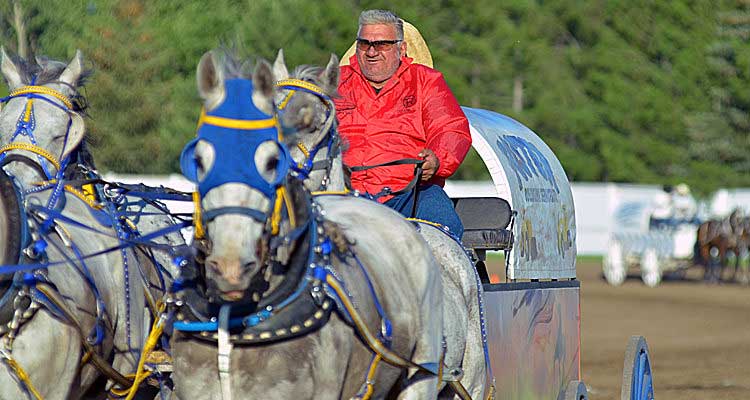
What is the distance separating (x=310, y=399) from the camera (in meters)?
4.21

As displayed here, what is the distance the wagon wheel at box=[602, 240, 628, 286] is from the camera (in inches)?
1095

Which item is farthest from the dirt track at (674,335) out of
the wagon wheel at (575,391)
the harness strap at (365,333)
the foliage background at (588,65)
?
the foliage background at (588,65)

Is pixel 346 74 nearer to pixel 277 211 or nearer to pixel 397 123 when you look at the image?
pixel 397 123

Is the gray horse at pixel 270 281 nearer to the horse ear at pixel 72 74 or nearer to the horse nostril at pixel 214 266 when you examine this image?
the horse nostril at pixel 214 266

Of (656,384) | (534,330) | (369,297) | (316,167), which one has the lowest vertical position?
(656,384)

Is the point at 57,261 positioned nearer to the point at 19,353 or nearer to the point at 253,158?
the point at 19,353

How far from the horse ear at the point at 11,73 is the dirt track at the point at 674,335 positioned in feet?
22.7

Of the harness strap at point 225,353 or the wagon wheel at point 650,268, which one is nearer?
the harness strap at point 225,353

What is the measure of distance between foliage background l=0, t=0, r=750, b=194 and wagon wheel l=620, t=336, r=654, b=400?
33163 mm

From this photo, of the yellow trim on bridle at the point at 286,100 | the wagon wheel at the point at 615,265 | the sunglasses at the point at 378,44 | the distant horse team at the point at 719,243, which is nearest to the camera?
the yellow trim on bridle at the point at 286,100

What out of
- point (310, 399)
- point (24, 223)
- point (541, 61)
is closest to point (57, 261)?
point (24, 223)

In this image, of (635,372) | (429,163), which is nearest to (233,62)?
(429,163)

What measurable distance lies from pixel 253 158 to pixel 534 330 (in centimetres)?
342

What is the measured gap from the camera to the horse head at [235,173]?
3.83 metres
